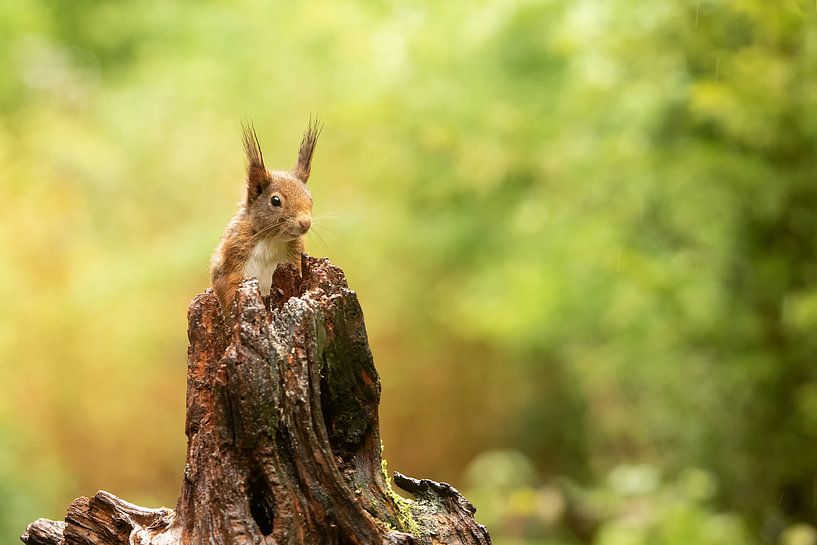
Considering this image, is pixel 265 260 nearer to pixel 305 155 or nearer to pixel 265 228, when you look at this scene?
pixel 265 228

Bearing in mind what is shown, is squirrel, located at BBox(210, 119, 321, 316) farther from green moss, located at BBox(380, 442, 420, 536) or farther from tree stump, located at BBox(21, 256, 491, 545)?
green moss, located at BBox(380, 442, 420, 536)

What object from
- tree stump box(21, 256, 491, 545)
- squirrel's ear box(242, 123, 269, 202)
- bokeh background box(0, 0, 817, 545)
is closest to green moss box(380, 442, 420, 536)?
tree stump box(21, 256, 491, 545)

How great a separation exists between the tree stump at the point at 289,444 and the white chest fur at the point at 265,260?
48 cm

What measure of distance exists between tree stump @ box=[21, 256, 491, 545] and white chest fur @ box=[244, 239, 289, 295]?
477 mm

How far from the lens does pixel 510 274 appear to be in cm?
586

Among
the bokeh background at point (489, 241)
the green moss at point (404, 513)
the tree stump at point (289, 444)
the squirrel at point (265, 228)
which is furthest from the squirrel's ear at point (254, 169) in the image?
the bokeh background at point (489, 241)

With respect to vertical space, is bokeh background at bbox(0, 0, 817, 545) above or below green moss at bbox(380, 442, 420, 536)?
above

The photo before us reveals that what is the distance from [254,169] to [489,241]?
3.95 m

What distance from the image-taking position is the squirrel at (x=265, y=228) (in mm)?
2432

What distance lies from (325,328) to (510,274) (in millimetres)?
4054

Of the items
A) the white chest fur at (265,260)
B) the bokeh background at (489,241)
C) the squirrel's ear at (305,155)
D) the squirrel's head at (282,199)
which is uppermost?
the bokeh background at (489,241)

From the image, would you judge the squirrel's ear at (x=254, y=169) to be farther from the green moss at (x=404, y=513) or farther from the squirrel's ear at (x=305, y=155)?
the green moss at (x=404, y=513)

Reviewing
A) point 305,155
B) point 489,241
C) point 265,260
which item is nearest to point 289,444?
point 265,260

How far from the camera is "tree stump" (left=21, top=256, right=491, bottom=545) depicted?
179 centimetres
